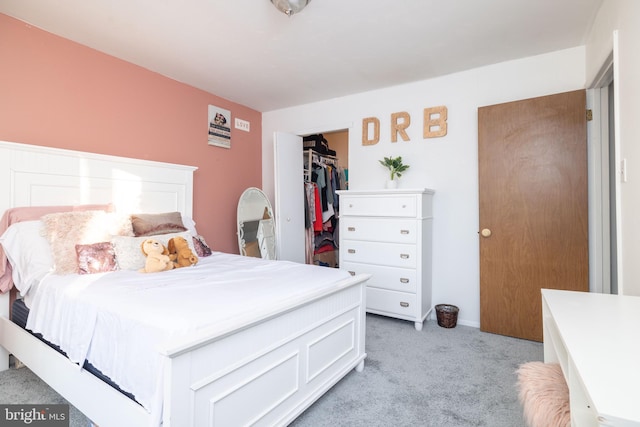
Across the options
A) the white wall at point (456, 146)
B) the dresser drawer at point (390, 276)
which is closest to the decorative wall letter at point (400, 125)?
the white wall at point (456, 146)

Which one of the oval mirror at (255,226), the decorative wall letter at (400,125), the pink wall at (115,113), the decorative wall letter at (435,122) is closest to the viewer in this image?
the pink wall at (115,113)

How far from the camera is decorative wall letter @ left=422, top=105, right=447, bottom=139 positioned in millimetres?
3082

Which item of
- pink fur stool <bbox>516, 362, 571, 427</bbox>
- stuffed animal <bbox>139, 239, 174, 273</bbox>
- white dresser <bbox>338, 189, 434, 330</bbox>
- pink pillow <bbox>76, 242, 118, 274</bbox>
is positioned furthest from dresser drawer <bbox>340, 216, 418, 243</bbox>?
pink pillow <bbox>76, 242, 118, 274</bbox>

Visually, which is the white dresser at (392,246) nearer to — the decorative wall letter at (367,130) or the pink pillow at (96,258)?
the decorative wall letter at (367,130)

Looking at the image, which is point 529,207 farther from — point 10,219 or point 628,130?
point 10,219

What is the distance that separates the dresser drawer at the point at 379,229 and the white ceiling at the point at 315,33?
1421 mm

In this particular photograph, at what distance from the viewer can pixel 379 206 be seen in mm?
3064

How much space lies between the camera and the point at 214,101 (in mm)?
3598

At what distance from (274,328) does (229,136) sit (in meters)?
2.92

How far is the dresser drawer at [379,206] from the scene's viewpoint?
2.90 m

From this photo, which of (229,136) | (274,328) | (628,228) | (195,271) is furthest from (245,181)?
(628,228)

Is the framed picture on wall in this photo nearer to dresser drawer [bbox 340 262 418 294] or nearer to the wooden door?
dresser drawer [bbox 340 262 418 294]

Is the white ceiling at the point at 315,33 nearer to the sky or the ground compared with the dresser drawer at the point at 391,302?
nearer to the sky

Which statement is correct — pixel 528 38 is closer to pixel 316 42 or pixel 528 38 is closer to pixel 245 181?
pixel 316 42
